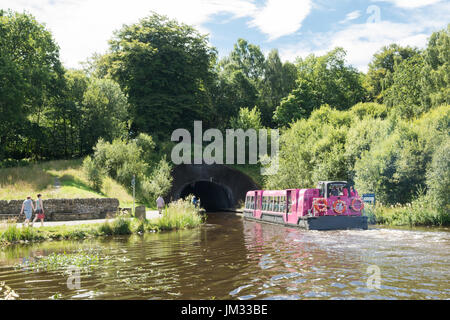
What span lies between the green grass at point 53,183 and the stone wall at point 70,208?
12.7ft

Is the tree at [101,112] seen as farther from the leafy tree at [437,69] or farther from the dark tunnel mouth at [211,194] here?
the leafy tree at [437,69]

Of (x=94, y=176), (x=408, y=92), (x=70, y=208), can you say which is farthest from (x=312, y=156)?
(x=70, y=208)

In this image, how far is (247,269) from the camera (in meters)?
12.4

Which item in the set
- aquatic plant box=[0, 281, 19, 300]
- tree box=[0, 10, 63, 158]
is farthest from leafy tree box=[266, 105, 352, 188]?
aquatic plant box=[0, 281, 19, 300]

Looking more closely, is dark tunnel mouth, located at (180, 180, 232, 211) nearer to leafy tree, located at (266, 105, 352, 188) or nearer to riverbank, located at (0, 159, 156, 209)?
leafy tree, located at (266, 105, 352, 188)

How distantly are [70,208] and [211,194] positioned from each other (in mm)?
30996

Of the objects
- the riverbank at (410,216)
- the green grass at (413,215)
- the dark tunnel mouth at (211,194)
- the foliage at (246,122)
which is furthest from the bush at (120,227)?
the foliage at (246,122)

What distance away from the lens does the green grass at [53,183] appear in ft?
101

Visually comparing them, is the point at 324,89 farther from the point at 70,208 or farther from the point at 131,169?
the point at 70,208

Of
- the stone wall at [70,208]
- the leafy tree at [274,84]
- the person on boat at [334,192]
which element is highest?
the leafy tree at [274,84]

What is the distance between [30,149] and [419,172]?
4324 centimetres

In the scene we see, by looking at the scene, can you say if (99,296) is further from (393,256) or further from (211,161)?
(211,161)

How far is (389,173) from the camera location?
98.6 ft
